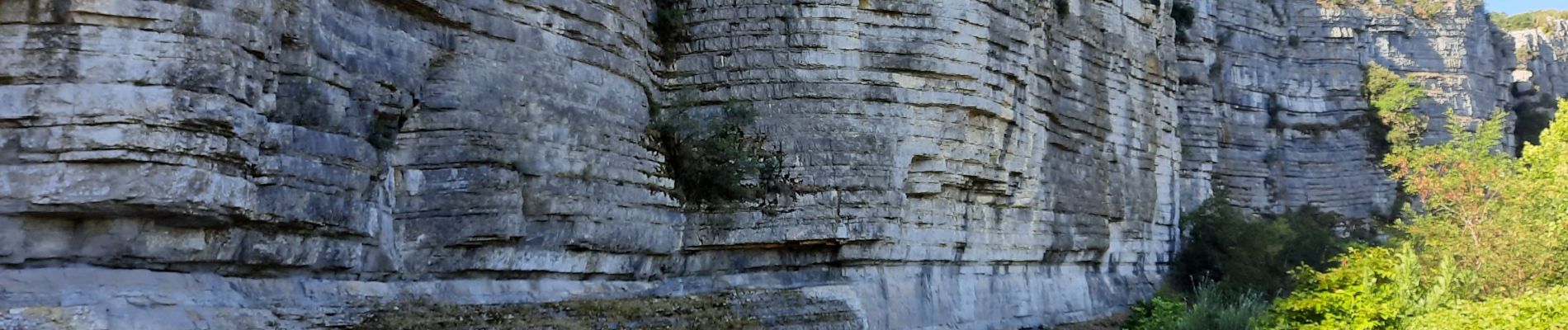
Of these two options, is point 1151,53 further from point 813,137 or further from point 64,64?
point 64,64

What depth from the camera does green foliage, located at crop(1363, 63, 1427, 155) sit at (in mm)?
40969

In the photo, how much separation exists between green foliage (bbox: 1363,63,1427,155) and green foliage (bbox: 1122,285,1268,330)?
17103 mm

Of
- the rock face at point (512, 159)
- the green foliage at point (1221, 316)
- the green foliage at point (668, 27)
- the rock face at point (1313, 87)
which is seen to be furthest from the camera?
the rock face at point (1313, 87)

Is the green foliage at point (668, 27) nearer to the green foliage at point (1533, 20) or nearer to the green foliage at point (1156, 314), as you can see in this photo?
the green foliage at point (1156, 314)

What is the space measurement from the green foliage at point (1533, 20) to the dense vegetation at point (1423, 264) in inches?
857

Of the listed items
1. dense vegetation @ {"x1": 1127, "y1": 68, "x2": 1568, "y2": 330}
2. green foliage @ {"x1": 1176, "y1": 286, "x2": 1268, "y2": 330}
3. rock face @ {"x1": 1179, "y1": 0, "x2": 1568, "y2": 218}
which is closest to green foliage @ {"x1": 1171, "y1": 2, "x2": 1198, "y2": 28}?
rock face @ {"x1": 1179, "y1": 0, "x2": 1568, "y2": 218}

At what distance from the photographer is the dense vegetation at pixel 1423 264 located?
1628 cm

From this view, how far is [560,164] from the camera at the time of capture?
13078mm

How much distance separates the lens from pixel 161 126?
8.88 m

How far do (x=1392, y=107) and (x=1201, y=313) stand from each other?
22859mm

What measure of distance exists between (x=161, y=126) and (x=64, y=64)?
685 mm

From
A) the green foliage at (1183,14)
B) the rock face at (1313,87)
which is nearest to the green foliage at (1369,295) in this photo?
the green foliage at (1183,14)

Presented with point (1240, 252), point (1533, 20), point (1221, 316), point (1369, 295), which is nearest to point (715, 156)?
point (1369, 295)

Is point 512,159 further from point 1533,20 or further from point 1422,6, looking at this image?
point 1533,20
